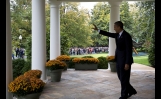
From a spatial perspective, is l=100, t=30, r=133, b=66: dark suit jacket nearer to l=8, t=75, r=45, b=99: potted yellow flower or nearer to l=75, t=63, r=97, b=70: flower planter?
l=8, t=75, r=45, b=99: potted yellow flower

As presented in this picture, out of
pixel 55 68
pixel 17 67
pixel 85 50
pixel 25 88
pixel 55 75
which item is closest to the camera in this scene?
pixel 25 88

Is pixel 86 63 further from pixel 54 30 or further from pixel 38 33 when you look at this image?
pixel 38 33

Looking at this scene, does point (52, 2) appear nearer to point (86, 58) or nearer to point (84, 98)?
point (86, 58)

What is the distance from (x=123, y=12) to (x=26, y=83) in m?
25.8

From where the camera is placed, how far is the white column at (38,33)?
8030 mm

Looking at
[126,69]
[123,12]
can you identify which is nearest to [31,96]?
[126,69]

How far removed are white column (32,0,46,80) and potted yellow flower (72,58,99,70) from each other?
13.8 ft

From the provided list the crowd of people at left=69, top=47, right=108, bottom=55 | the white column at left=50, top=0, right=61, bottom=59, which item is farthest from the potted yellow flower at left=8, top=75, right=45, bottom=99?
the crowd of people at left=69, top=47, right=108, bottom=55

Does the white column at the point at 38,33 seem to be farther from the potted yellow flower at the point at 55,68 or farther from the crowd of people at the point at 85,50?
the crowd of people at the point at 85,50

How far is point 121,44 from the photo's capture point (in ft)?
18.8

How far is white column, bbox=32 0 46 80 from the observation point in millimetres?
8030

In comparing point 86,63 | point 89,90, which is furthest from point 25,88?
point 86,63

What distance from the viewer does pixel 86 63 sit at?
40.1 feet

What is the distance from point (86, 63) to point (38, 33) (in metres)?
4.76
